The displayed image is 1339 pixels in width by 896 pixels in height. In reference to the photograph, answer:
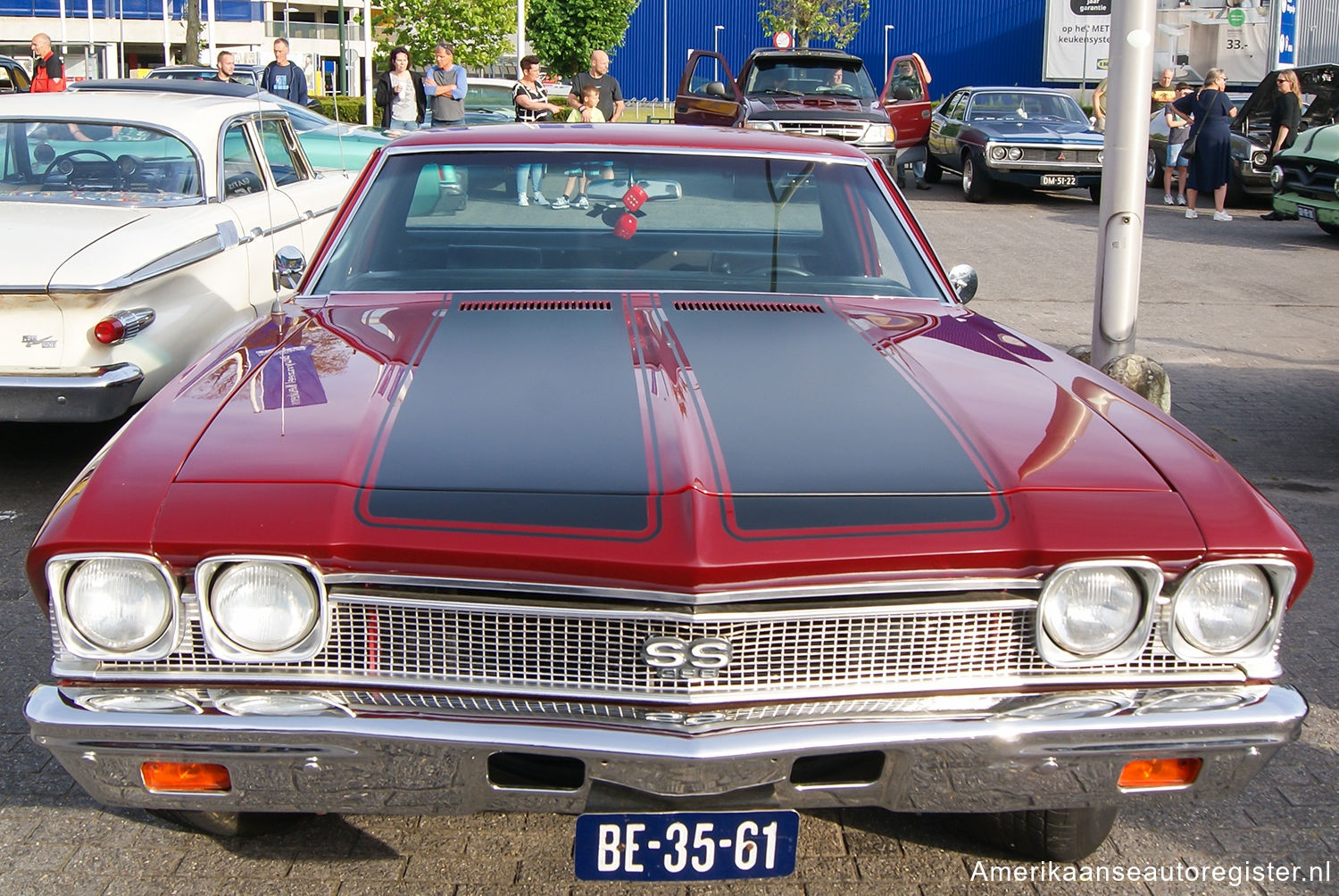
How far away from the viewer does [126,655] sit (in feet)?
7.34

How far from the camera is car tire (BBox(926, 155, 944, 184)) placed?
19453 millimetres

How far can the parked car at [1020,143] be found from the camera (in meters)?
16.3

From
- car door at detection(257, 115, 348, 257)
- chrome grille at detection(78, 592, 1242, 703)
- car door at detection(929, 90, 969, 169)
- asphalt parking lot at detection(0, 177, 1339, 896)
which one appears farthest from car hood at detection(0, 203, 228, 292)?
car door at detection(929, 90, 969, 169)

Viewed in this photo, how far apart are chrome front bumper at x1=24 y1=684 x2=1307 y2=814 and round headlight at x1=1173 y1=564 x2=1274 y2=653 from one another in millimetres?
115

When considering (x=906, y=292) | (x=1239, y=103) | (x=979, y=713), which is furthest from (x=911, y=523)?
(x=1239, y=103)

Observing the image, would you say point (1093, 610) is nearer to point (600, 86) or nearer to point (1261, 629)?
point (1261, 629)

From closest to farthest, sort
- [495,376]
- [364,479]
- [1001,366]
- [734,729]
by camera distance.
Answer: [734,729]
[364,479]
[495,376]
[1001,366]

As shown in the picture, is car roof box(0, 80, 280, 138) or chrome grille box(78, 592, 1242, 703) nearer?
chrome grille box(78, 592, 1242, 703)

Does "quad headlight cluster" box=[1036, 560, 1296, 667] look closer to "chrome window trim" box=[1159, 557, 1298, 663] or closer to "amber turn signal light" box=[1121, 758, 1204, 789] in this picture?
"chrome window trim" box=[1159, 557, 1298, 663]

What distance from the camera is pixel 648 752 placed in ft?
6.88

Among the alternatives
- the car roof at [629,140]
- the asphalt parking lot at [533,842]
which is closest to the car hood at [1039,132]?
the asphalt parking lot at [533,842]

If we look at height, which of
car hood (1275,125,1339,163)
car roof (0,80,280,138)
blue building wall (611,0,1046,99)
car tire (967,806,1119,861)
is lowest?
car tire (967,806,1119,861)

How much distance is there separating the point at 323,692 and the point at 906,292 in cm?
216

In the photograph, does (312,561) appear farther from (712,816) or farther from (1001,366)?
(1001,366)
